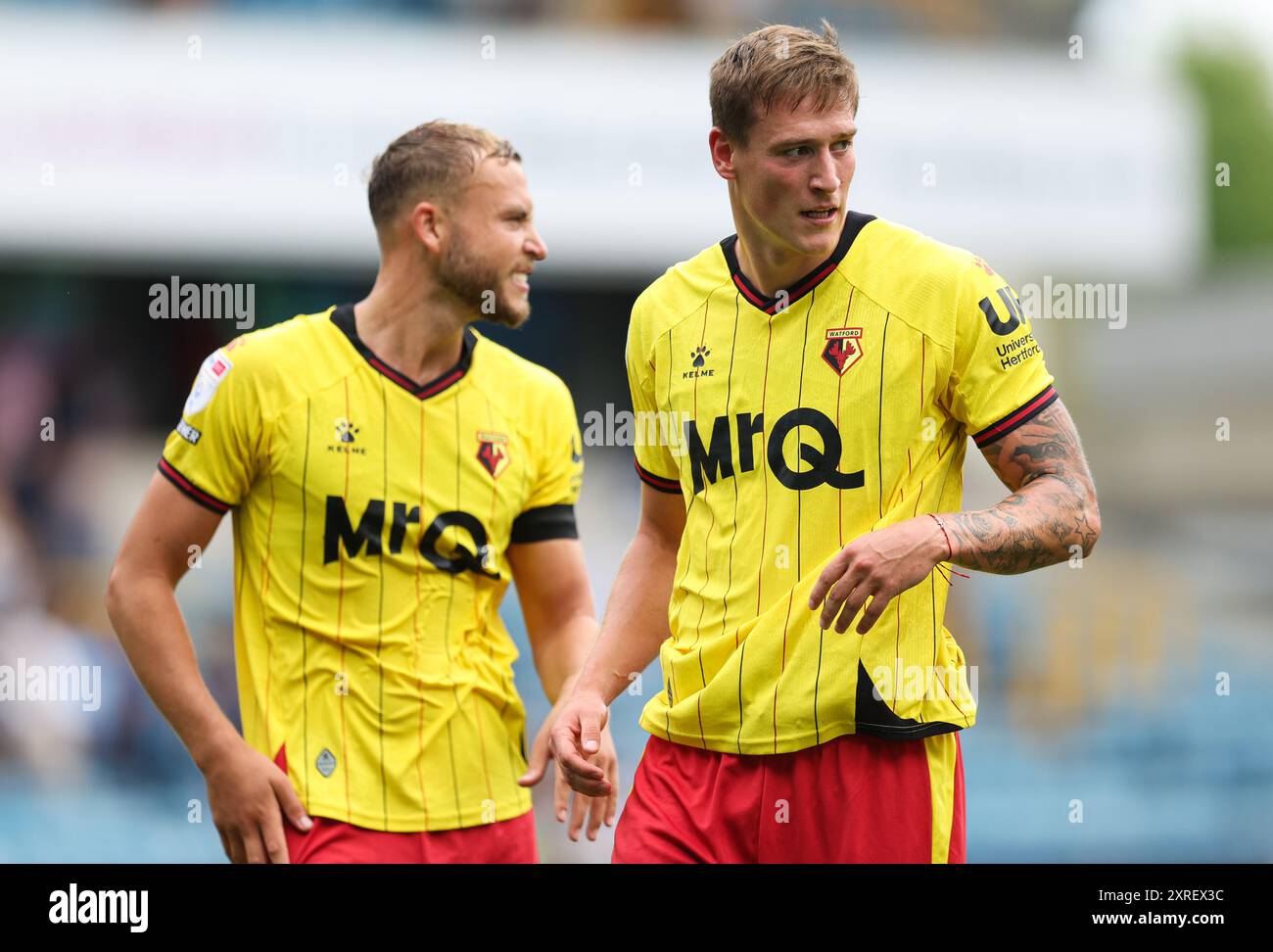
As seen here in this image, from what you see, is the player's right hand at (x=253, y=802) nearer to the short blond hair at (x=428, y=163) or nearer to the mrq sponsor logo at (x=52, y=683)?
the short blond hair at (x=428, y=163)

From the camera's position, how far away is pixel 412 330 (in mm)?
4453

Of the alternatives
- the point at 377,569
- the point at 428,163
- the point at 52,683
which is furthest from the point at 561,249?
the point at 377,569

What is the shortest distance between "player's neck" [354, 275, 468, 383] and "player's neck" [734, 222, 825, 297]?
1213mm

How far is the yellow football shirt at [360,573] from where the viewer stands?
4145 millimetres

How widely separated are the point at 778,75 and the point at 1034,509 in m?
1.05

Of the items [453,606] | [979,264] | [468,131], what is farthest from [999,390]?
[468,131]

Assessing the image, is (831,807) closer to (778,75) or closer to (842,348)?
(842,348)

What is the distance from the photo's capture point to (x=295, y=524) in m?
4.21

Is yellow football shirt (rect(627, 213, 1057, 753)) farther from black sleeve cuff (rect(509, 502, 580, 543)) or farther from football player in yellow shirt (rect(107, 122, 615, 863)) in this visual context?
black sleeve cuff (rect(509, 502, 580, 543))

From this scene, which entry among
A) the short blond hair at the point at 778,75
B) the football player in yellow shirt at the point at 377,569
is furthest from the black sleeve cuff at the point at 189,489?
the short blond hair at the point at 778,75

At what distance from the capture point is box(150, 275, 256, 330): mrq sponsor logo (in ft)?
42.6

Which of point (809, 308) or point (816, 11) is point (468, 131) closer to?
point (809, 308)

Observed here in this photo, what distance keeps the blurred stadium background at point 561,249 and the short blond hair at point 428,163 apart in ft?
19.1

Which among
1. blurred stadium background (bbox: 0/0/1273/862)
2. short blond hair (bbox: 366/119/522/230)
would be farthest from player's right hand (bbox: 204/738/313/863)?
blurred stadium background (bbox: 0/0/1273/862)
